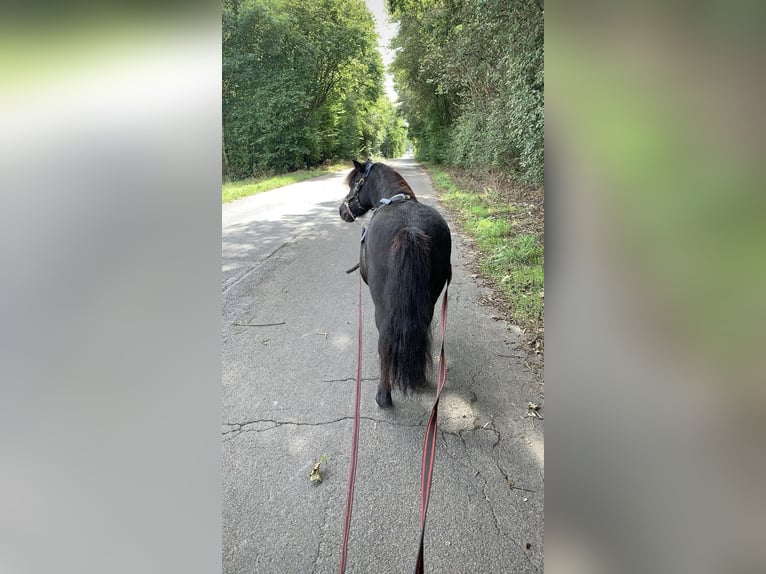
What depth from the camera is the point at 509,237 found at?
22.4ft

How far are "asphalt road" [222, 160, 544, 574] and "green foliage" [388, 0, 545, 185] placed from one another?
1678 millimetres

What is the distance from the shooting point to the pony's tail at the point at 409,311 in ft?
7.98

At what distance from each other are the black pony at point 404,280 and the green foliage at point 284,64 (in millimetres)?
998

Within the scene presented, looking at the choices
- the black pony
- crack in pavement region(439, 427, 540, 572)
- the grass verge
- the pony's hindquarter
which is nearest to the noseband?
the black pony

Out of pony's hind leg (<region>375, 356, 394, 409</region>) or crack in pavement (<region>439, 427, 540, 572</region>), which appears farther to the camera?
pony's hind leg (<region>375, 356, 394, 409</region>)

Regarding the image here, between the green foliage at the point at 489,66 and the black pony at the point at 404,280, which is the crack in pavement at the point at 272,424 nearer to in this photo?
the black pony at the point at 404,280

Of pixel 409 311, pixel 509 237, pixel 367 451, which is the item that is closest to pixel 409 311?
pixel 409 311

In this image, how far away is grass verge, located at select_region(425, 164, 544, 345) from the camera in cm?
438
